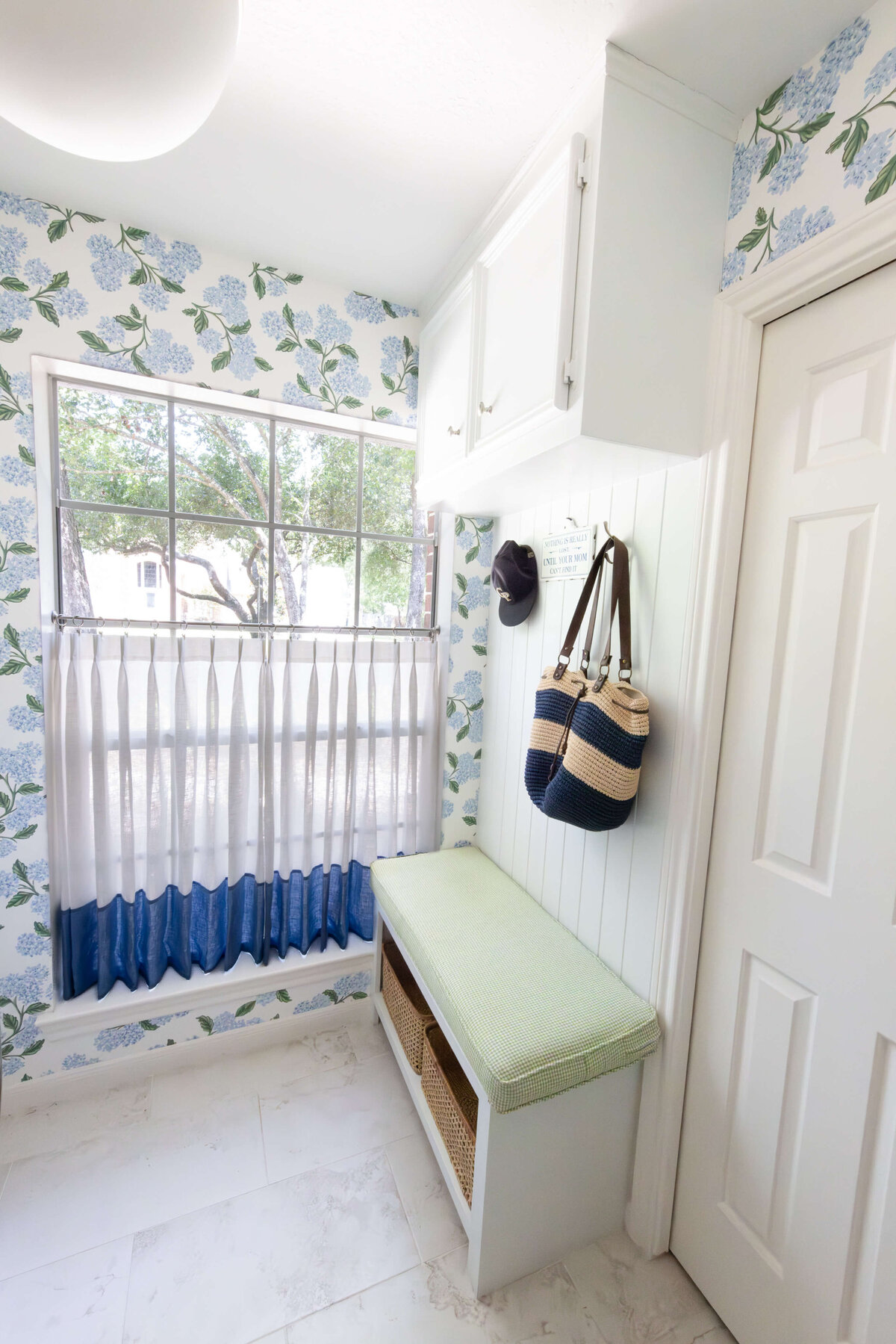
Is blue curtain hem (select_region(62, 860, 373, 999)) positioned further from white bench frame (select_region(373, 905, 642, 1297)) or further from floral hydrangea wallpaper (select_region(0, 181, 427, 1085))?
white bench frame (select_region(373, 905, 642, 1297))

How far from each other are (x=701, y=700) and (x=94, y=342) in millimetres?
1770

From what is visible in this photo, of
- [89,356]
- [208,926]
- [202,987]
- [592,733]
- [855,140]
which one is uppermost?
[855,140]

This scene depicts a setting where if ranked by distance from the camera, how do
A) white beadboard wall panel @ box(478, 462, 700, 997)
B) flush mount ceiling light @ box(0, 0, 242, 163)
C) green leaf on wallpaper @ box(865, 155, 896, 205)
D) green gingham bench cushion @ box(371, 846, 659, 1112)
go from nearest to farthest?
1. flush mount ceiling light @ box(0, 0, 242, 163)
2. green leaf on wallpaper @ box(865, 155, 896, 205)
3. green gingham bench cushion @ box(371, 846, 659, 1112)
4. white beadboard wall panel @ box(478, 462, 700, 997)

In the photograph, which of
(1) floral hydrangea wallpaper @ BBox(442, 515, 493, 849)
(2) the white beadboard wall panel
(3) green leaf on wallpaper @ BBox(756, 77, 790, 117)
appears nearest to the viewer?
(3) green leaf on wallpaper @ BBox(756, 77, 790, 117)

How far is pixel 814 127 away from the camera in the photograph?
37.7 inches

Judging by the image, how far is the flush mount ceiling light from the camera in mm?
558

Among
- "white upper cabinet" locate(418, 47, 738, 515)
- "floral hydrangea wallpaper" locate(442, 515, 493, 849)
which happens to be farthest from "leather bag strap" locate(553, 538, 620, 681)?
"floral hydrangea wallpaper" locate(442, 515, 493, 849)

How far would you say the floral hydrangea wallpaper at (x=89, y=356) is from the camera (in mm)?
1419

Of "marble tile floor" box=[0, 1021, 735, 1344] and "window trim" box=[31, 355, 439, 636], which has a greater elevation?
"window trim" box=[31, 355, 439, 636]

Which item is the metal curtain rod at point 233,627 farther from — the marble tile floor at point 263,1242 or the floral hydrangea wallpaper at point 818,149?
the marble tile floor at point 263,1242

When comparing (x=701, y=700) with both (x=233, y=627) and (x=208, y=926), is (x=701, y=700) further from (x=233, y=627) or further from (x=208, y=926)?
(x=208, y=926)

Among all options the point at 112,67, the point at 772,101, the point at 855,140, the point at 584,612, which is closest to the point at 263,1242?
the point at 584,612

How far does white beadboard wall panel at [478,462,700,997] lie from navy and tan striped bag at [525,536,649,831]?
0.05 metres

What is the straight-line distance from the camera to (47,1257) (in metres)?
1.24
